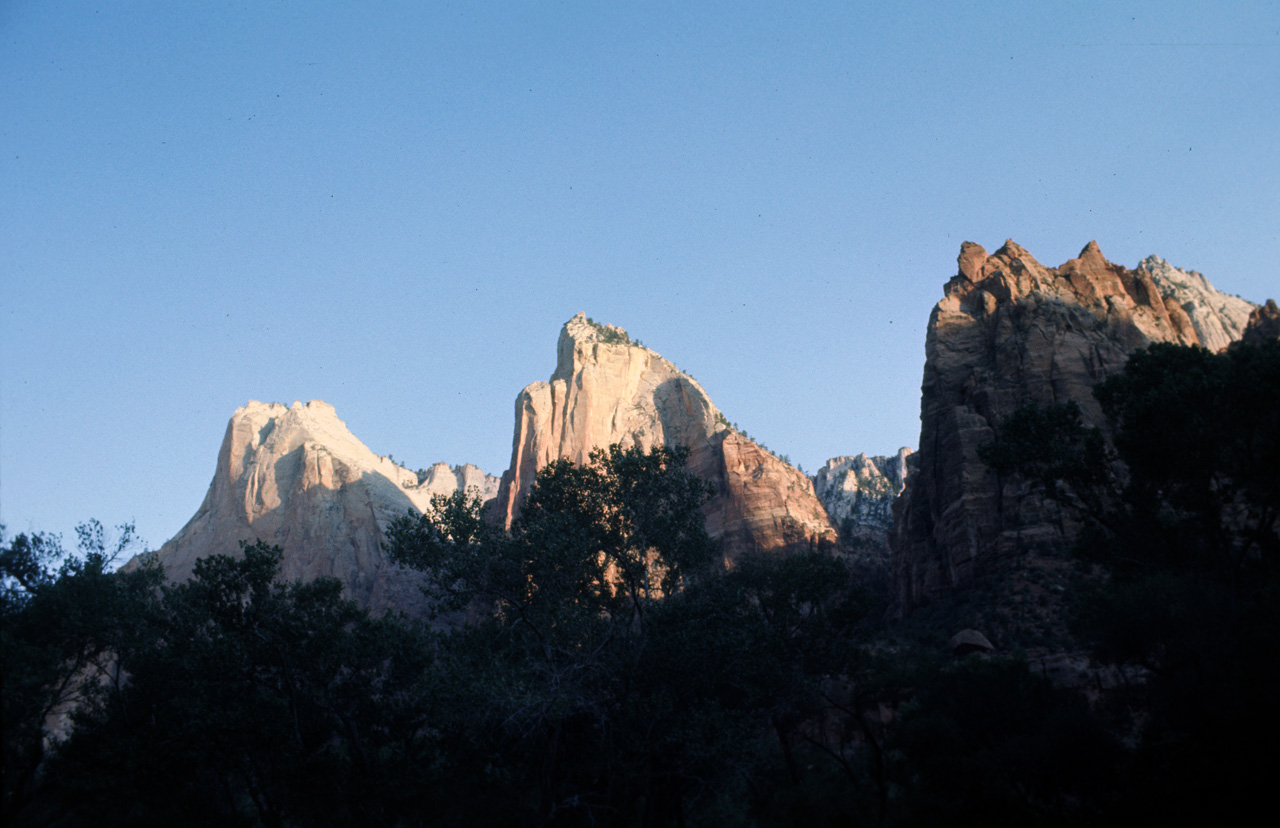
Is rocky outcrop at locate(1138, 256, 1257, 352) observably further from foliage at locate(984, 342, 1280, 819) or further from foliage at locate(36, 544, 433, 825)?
foliage at locate(36, 544, 433, 825)

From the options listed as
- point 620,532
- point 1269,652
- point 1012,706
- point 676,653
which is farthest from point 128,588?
point 1269,652

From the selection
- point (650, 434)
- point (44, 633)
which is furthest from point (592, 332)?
point (44, 633)

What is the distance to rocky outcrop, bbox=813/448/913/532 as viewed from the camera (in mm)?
126188

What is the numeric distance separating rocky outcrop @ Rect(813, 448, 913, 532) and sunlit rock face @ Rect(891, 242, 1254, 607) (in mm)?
54745

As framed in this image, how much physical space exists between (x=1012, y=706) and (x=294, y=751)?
24.8 m

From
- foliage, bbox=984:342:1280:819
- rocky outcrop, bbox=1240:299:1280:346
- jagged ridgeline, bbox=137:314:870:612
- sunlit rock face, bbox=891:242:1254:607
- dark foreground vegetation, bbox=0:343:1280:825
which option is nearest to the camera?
foliage, bbox=984:342:1280:819

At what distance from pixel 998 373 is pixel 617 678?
45.7 m

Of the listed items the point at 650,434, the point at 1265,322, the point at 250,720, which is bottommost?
the point at 250,720

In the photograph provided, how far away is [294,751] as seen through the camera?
26.5m

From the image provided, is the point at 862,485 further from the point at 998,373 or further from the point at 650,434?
the point at 998,373

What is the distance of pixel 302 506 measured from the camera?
91.2m

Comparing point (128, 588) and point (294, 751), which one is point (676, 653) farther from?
point (128, 588)

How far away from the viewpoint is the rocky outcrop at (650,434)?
263ft

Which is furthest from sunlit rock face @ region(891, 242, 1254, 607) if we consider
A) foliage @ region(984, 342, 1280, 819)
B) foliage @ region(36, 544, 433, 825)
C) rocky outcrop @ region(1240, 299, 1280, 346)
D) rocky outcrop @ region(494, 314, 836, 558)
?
foliage @ region(36, 544, 433, 825)
